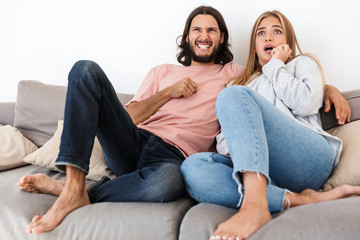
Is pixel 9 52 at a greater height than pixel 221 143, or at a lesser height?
greater

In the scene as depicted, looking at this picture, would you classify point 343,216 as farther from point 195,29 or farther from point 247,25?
point 247,25

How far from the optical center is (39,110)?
1.94 m

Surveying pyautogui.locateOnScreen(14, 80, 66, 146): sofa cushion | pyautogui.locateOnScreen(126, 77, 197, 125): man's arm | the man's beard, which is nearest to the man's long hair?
the man's beard

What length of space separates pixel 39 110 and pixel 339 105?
5.37ft

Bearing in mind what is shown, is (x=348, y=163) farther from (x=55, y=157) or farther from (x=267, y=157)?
(x=55, y=157)

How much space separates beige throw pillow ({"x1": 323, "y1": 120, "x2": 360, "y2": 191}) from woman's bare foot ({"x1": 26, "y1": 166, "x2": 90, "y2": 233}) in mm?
879

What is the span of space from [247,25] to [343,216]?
4.74 ft

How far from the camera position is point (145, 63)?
222 cm

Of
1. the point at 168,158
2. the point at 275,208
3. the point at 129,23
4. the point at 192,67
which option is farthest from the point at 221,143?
the point at 129,23

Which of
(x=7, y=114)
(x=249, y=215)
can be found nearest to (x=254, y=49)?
(x=249, y=215)

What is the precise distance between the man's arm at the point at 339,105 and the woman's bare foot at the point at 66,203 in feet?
3.27

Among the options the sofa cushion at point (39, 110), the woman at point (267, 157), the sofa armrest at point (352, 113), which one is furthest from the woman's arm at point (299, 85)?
the sofa cushion at point (39, 110)

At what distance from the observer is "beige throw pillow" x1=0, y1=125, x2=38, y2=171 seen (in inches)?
66.3

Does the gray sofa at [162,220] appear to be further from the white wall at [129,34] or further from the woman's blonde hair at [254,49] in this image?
the white wall at [129,34]
